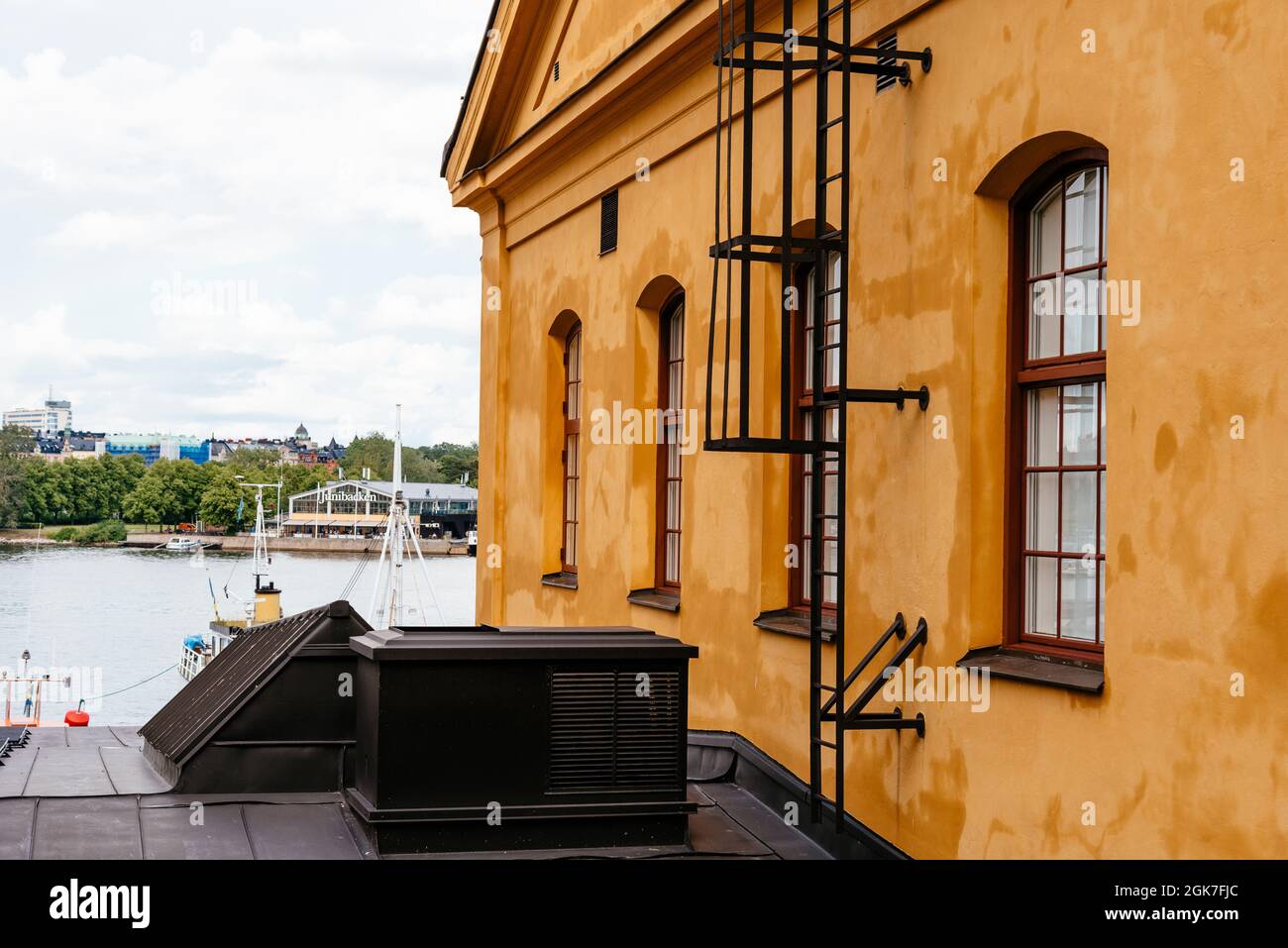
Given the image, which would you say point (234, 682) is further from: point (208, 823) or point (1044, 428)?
point (1044, 428)

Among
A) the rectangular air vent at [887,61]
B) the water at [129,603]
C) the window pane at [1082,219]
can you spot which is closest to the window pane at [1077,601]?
the window pane at [1082,219]

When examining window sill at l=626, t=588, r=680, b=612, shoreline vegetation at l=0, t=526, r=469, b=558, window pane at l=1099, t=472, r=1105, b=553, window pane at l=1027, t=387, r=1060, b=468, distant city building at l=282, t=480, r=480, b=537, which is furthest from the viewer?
distant city building at l=282, t=480, r=480, b=537

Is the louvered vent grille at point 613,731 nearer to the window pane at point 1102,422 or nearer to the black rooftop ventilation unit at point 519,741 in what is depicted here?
the black rooftop ventilation unit at point 519,741

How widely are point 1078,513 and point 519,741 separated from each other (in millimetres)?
3102

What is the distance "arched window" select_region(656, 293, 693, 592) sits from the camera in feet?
42.8

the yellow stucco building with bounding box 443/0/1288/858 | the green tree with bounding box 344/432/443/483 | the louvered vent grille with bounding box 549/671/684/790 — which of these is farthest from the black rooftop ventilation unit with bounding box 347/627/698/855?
the green tree with bounding box 344/432/443/483

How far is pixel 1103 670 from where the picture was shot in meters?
6.87

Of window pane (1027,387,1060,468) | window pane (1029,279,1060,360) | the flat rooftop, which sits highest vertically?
window pane (1029,279,1060,360)

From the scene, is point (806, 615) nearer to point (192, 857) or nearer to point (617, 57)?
point (192, 857)

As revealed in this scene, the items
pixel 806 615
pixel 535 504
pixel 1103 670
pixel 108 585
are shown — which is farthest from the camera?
pixel 108 585

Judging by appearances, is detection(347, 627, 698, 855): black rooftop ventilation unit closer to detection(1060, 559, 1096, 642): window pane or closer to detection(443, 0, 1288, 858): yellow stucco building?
detection(443, 0, 1288, 858): yellow stucco building

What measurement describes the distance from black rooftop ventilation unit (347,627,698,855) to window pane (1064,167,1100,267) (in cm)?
294
